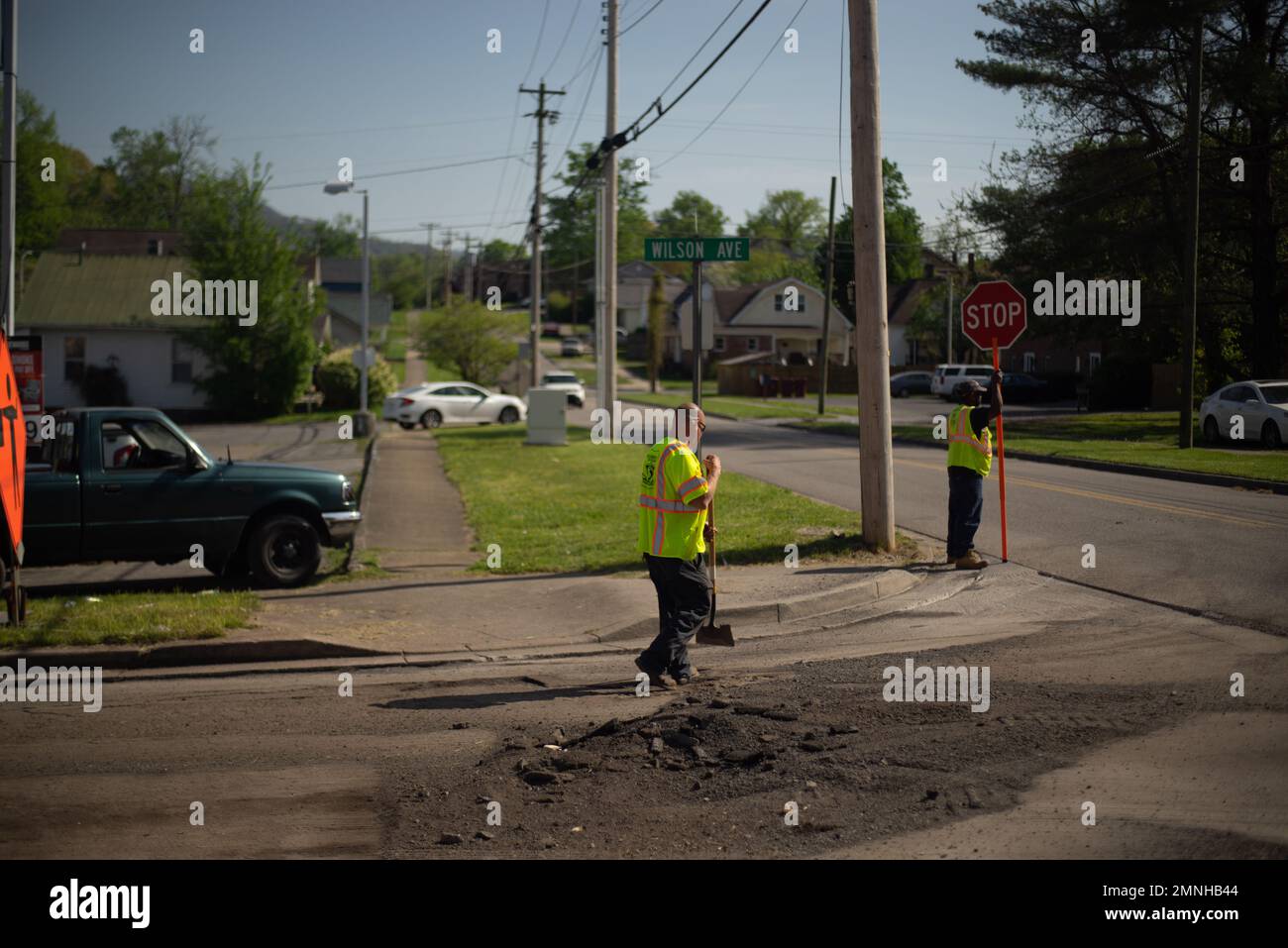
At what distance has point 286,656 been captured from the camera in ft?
31.7

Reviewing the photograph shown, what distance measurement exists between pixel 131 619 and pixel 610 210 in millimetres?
21481

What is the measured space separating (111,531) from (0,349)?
3.29 meters

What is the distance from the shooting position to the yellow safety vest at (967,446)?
11.8 metres

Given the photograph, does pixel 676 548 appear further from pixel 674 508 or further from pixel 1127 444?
pixel 1127 444

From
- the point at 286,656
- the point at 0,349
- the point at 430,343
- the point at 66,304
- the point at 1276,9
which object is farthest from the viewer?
the point at 430,343

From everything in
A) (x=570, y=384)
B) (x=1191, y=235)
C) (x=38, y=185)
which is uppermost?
(x=38, y=185)

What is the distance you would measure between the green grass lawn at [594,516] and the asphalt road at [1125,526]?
1.22 meters

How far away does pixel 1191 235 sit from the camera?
1046 inches

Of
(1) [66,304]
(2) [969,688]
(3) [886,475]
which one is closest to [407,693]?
(2) [969,688]

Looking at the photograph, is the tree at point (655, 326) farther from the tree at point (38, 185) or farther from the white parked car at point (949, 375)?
the tree at point (38, 185)

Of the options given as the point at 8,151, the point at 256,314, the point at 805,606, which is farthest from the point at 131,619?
the point at 256,314

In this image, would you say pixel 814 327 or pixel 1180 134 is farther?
pixel 814 327

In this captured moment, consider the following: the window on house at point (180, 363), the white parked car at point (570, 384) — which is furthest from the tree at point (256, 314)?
the white parked car at point (570, 384)

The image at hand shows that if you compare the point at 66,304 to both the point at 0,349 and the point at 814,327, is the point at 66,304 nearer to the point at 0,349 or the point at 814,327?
the point at 0,349
